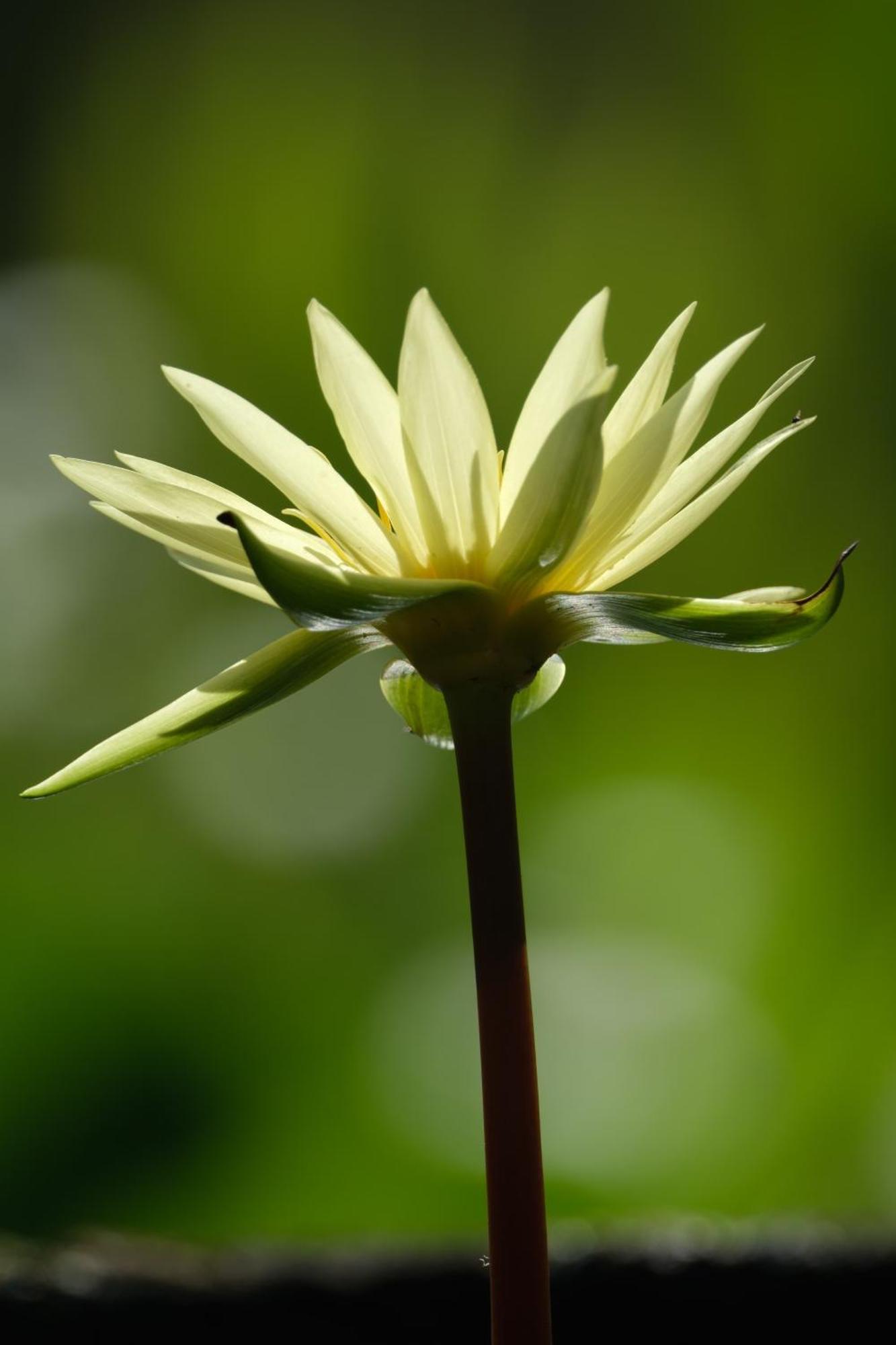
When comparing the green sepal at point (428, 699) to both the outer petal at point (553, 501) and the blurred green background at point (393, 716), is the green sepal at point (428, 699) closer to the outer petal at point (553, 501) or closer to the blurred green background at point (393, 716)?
the outer petal at point (553, 501)

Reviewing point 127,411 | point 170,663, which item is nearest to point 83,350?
point 127,411

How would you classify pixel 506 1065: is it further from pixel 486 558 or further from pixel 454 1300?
pixel 454 1300

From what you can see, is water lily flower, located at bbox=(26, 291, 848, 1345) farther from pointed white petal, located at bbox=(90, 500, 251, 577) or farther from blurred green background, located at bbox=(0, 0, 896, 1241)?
blurred green background, located at bbox=(0, 0, 896, 1241)

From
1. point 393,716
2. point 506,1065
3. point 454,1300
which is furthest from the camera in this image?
point 393,716

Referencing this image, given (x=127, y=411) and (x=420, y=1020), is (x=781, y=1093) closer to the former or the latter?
(x=420, y=1020)

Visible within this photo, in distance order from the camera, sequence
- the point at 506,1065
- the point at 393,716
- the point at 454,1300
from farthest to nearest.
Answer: the point at 393,716
the point at 454,1300
the point at 506,1065

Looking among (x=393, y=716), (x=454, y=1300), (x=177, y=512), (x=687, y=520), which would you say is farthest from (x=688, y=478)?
(x=393, y=716)

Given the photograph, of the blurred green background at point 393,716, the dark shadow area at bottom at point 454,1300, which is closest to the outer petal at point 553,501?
the dark shadow area at bottom at point 454,1300
